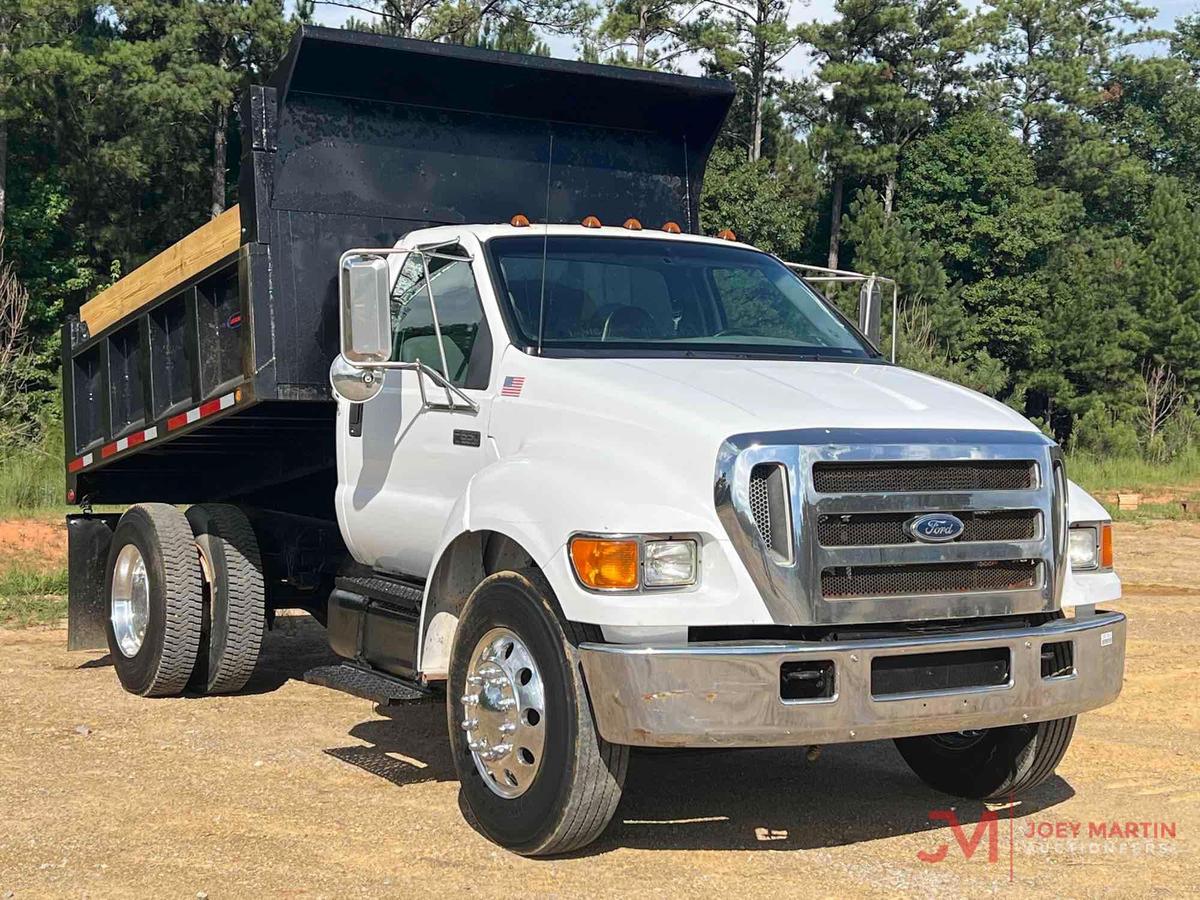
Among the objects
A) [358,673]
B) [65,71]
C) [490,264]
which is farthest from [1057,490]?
[65,71]

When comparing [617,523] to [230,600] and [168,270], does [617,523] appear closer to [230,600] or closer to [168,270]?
[230,600]

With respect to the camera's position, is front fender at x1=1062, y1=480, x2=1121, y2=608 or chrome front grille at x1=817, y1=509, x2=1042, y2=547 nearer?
chrome front grille at x1=817, y1=509, x2=1042, y2=547

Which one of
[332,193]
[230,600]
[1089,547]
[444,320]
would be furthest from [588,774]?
[230,600]

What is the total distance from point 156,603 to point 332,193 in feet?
8.29

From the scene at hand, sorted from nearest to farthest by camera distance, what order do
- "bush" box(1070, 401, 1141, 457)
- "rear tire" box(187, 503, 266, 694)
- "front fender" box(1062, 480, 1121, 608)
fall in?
"front fender" box(1062, 480, 1121, 608)
"rear tire" box(187, 503, 266, 694)
"bush" box(1070, 401, 1141, 457)

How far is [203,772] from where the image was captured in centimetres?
684

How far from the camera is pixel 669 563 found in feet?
16.7

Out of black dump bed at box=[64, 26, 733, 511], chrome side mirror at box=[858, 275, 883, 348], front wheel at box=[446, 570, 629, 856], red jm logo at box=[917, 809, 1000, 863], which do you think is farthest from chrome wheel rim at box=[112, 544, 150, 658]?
red jm logo at box=[917, 809, 1000, 863]

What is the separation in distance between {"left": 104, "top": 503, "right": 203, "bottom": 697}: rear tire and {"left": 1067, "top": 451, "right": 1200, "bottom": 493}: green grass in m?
20.4

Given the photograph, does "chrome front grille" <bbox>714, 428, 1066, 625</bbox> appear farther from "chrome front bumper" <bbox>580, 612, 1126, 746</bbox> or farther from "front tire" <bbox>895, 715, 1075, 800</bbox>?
"front tire" <bbox>895, 715, 1075, 800</bbox>

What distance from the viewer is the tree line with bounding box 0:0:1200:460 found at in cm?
3944

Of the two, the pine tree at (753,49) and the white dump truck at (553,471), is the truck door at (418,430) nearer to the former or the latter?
the white dump truck at (553,471)

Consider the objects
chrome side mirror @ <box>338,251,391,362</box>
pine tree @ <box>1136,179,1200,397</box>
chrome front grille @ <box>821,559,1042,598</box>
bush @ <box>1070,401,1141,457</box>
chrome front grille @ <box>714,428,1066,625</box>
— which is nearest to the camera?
chrome front grille @ <box>714,428,1066,625</box>

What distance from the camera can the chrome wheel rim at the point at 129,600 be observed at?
898cm
